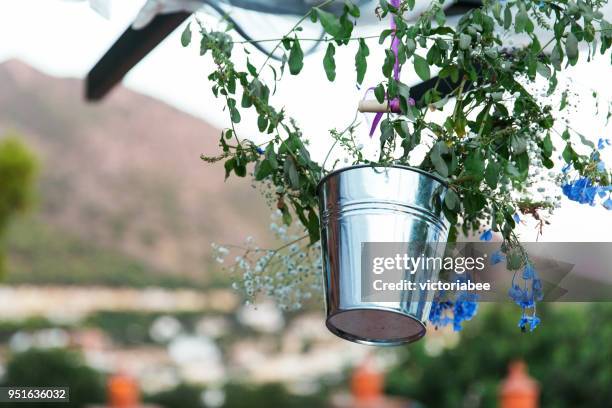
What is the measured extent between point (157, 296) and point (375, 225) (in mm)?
7558

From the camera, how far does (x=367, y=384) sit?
261 inches

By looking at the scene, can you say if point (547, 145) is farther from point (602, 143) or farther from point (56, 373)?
point (56, 373)

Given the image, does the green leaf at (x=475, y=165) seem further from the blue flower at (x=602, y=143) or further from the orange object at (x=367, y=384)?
the orange object at (x=367, y=384)

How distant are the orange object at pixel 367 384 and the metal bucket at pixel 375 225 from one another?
5637 mm

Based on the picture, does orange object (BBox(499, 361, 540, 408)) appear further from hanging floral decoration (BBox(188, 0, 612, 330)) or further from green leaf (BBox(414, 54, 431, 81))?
green leaf (BBox(414, 54, 431, 81))

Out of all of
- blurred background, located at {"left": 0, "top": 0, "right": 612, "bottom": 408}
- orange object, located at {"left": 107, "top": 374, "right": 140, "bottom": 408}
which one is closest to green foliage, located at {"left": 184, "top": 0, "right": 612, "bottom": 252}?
blurred background, located at {"left": 0, "top": 0, "right": 612, "bottom": 408}

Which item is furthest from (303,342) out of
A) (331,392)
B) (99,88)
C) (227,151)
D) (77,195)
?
(227,151)

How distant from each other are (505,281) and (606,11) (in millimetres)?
537

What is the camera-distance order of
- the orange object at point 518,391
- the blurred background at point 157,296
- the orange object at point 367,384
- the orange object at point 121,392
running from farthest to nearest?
the orange object at point 367,384 < the orange object at point 121,392 < the blurred background at point 157,296 < the orange object at point 518,391

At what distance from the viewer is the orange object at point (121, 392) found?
645 cm

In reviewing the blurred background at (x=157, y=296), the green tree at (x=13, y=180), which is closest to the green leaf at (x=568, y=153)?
the blurred background at (x=157, y=296)

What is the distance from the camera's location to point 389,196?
1.06 m

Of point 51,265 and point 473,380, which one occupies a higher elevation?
point 51,265

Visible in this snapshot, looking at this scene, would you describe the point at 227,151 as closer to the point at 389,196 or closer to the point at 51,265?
the point at 389,196
